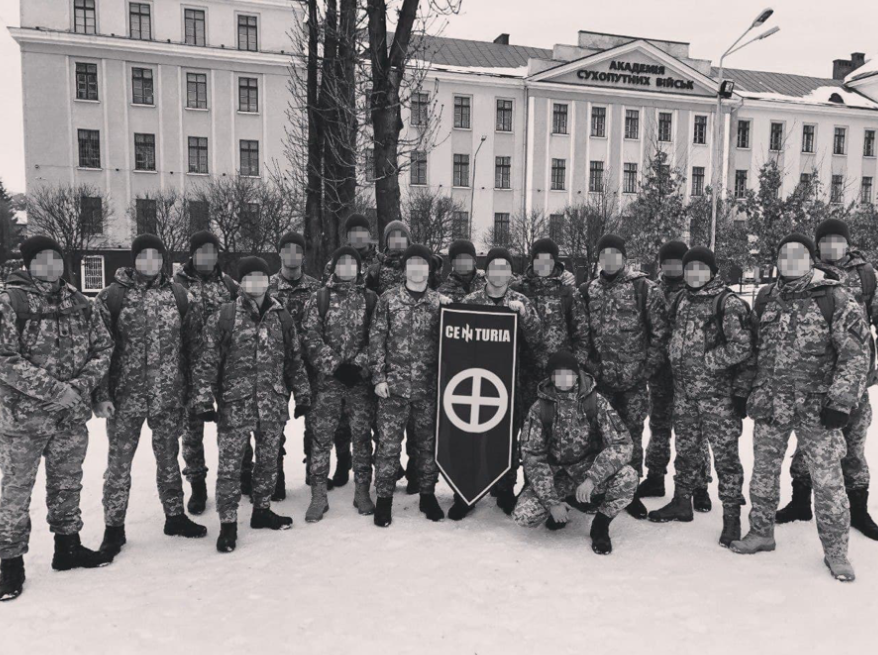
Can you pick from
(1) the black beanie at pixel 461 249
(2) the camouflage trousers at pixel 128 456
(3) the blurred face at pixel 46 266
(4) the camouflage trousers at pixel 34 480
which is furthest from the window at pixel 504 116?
(4) the camouflage trousers at pixel 34 480

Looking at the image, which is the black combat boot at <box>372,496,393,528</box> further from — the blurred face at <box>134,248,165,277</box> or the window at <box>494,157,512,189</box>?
the window at <box>494,157,512,189</box>

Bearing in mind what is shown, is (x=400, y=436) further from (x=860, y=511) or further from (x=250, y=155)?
(x=250, y=155)

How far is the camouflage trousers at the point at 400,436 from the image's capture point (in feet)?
18.2

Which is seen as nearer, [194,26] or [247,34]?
[194,26]

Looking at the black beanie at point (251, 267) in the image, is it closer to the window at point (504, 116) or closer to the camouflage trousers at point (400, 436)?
the camouflage trousers at point (400, 436)

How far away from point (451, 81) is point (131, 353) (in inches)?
1517

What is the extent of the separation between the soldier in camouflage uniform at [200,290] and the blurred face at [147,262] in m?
0.53

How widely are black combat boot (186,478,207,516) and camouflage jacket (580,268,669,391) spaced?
11.4ft

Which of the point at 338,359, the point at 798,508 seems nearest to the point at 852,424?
the point at 798,508

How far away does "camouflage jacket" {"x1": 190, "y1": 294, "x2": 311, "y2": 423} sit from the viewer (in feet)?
16.6

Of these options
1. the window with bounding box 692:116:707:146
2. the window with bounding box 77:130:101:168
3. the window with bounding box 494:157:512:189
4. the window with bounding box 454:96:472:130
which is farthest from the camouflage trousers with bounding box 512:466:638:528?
the window with bounding box 692:116:707:146

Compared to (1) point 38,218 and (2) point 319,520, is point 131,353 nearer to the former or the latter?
(2) point 319,520

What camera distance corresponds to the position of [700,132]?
44969 millimetres

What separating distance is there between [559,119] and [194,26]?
21382mm
